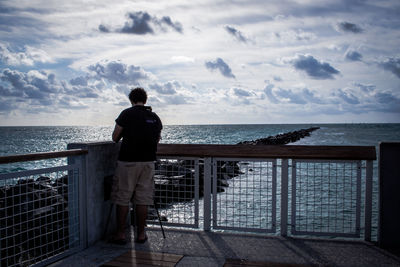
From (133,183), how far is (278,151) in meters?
1.91

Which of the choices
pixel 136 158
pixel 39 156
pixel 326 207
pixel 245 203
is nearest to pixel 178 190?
pixel 136 158

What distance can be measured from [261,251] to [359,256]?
1103 millimetres

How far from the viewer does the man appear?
431 cm

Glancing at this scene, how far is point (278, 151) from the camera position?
4.78m

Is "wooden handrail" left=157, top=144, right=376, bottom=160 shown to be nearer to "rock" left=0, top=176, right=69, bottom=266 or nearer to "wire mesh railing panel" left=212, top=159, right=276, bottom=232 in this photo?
"wire mesh railing panel" left=212, top=159, right=276, bottom=232

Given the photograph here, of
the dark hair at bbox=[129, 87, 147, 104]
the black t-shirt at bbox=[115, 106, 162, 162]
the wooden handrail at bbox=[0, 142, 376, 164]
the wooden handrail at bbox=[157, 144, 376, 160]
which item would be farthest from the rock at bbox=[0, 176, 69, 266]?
the wooden handrail at bbox=[157, 144, 376, 160]

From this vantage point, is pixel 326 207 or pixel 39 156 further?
pixel 326 207

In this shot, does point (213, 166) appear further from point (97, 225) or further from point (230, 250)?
point (97, 225)

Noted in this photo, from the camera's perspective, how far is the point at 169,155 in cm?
516

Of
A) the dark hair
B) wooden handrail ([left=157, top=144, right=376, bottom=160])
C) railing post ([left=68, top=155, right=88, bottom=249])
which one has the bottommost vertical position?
railing post ([left=68, top=155, right=88, bottom=249])

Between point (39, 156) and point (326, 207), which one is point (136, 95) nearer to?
point (39, 156)

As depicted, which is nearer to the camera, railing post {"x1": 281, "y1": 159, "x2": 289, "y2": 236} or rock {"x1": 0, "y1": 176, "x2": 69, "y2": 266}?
rock {"x1": 0, "y1": 176, "x2": 69, "y2": 266}

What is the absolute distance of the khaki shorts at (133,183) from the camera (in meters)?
4.42

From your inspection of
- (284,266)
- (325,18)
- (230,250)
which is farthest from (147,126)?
(325,18)
